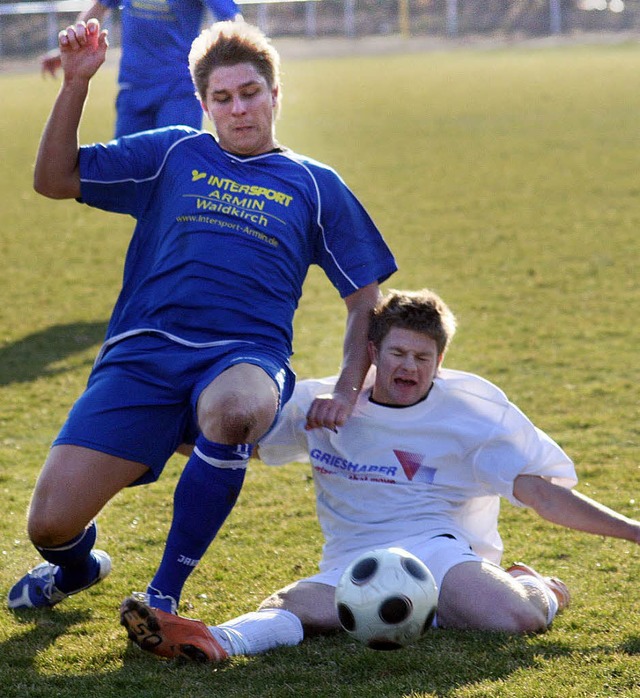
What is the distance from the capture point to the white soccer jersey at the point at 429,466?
3.70m

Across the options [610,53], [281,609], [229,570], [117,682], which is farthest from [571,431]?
[610,53]

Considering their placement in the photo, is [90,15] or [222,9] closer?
[222,9]

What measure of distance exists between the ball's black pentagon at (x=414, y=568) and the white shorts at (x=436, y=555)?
0.90 ft

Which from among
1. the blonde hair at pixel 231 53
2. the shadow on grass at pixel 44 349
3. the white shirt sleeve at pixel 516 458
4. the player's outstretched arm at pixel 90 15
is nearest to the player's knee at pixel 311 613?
the white shirt sleeve at pixel 516 458

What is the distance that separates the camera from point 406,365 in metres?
3.77

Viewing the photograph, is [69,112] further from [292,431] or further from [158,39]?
[158,39]

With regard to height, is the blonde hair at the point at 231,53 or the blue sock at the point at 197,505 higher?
the blonde hair at the point at 231,53

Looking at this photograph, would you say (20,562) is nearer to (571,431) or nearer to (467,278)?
(571,431)

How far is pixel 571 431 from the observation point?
5617 mm

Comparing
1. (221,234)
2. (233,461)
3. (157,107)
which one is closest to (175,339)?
(221,234)

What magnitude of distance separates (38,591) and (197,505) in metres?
0.75

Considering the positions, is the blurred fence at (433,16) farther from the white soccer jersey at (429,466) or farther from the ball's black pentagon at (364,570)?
the ball's black pentagon at (364,570)

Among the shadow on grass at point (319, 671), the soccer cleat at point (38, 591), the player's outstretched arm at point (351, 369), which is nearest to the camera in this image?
the shadow on grass at point (319, 671)

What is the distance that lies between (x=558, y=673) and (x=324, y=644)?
691mm
